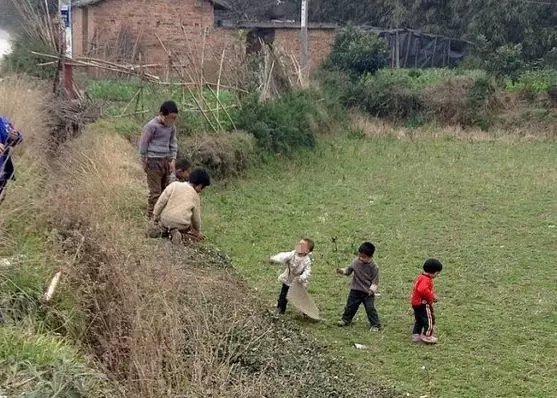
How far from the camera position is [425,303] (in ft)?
23.6

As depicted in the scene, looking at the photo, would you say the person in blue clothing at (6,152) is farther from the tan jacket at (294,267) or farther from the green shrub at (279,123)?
the green shrub at (279,123)

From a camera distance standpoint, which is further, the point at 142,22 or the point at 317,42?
the point at 317,42

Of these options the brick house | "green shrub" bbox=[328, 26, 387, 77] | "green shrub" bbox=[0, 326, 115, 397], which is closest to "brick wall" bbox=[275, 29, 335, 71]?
the brick house

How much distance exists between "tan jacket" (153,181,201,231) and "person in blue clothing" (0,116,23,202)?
5.53 feet

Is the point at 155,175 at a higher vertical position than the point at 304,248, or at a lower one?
higher

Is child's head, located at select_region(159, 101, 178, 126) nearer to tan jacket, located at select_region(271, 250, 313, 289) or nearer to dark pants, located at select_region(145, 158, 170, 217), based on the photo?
dark pants, located at select_region(145, 158, 170, 217)

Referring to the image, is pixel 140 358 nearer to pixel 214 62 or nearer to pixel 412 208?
pixel 412 208

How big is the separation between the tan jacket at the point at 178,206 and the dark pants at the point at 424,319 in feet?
8.40

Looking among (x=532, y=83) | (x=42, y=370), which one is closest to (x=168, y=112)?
(x=42, y=370)

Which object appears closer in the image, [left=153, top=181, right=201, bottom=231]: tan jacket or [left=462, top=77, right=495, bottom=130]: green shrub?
[left=153, top=181, right=201, bottom=231]: tan jacket

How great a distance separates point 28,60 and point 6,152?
10811 millimetres

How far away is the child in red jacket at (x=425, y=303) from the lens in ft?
23.5

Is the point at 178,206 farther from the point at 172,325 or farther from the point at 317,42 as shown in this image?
the point at 317,42

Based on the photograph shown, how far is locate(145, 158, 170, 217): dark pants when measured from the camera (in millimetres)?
9855
